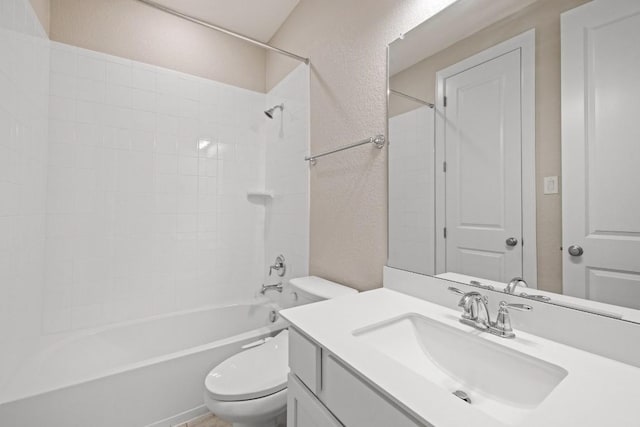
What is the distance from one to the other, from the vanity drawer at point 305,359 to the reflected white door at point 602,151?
2.26 feet

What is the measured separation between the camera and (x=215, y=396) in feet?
3.64

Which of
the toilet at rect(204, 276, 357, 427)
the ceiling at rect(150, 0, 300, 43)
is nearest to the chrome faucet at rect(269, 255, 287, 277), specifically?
the toilet at rect(204, 276, 357, 427)

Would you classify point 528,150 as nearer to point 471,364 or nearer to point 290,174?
point 471,364

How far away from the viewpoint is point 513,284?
2.70ft

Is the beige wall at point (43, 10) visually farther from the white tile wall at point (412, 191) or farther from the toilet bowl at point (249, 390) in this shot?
the toilet bowl at point (249, 390)

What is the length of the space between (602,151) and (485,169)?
0.89 feet

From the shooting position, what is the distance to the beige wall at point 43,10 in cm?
147

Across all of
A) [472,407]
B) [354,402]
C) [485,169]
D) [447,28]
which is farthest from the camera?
[447,28]

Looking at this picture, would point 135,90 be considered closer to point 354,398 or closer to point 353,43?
point 353,43

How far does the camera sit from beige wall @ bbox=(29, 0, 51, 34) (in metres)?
1.47

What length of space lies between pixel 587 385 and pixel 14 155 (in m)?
2.09

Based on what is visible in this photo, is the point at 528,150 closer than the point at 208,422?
Yes

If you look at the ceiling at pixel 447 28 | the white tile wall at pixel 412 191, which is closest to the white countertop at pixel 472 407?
the white tile wall at pixel 412 191

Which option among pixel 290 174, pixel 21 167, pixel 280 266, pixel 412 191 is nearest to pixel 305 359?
pixel 412 191
